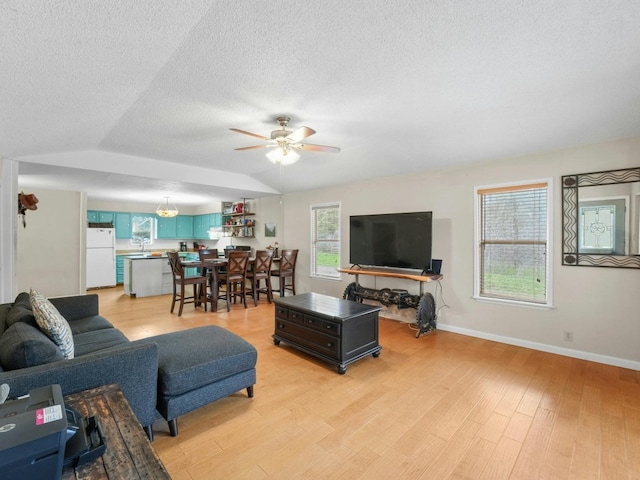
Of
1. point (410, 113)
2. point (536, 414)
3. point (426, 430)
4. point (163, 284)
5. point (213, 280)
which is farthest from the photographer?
point (163, 284)

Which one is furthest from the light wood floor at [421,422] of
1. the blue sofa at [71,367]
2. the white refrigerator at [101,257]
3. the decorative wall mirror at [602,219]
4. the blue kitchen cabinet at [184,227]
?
Answer: the blue kitchen cabinet at [184,227]

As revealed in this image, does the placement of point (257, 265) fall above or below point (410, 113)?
below

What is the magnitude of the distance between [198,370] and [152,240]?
8.22 metres

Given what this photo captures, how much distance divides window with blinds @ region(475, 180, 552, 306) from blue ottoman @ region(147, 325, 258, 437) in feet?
10.4

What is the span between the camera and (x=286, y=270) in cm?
623

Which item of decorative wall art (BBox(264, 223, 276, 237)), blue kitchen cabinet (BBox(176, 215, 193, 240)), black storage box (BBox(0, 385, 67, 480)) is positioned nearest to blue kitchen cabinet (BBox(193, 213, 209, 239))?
blue kitchen cabinet (BBox(176, 215, 193, 240))

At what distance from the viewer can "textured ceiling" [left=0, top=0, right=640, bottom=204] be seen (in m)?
1.62

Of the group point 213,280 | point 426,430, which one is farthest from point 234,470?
point 213,280

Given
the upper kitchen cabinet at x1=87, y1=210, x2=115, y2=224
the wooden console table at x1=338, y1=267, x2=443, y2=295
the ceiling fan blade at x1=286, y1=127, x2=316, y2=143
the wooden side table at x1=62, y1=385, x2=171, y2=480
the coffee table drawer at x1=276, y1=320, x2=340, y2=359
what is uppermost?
the ceiling fan blade at x1=286, y1=127, x2=316, y2=143

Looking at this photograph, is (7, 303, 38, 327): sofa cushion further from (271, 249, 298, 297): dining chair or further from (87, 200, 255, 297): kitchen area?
(87, 200, 255, 297): kitchen area

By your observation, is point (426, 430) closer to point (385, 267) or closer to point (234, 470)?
point (234, 470)

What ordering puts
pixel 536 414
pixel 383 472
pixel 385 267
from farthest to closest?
pixel 385 267 < pixel 536 414 < pixel 383 472

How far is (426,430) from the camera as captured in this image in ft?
6.84

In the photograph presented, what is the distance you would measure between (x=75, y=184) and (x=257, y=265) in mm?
3594
